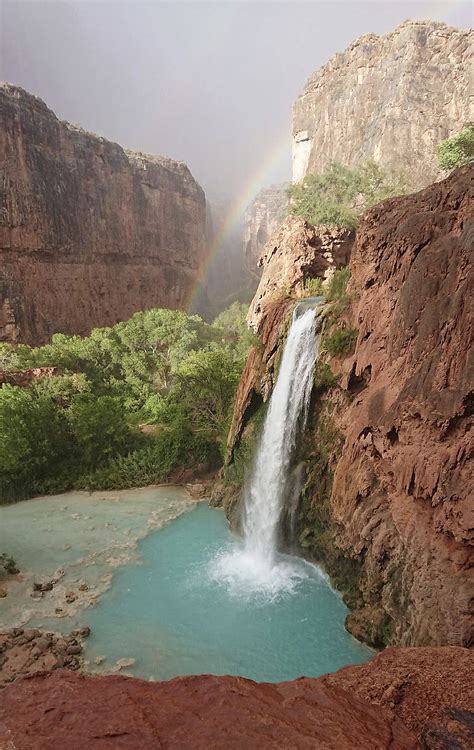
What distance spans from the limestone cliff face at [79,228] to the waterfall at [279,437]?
34.5 metres

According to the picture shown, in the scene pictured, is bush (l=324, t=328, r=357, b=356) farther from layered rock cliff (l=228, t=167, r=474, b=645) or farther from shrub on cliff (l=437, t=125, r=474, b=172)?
A: shrub on cliff (l=437, t=125, r=474, b=172)

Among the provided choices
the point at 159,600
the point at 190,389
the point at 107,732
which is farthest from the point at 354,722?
the point at 190,389

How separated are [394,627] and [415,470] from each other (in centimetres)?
312

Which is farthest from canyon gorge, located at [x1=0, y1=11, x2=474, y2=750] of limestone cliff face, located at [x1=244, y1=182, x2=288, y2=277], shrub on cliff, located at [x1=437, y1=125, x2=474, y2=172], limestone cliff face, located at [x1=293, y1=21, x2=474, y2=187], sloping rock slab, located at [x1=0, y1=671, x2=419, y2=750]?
limestone cliff face, located at [x1=244, y1=182, x2=288, y2=277]

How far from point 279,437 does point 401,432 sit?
206 inches

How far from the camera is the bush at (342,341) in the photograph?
12227mm

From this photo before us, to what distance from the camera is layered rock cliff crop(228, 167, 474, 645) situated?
7211mm

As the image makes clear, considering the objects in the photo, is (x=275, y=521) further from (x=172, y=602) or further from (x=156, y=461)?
(x=156, y=461)

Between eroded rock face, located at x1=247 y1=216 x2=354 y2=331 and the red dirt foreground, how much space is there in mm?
22105

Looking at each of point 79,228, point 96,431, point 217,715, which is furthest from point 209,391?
point 79,228

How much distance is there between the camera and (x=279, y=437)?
1345 centimetres

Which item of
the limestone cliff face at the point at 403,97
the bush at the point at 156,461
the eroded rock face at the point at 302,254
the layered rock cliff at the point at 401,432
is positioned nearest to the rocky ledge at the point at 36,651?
the layered rock cliff at the point at 401,432

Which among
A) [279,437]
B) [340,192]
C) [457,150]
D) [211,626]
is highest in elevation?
[340,192]

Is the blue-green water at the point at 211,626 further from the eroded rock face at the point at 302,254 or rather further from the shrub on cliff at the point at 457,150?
the shrub on cliff at the point at 457,150
